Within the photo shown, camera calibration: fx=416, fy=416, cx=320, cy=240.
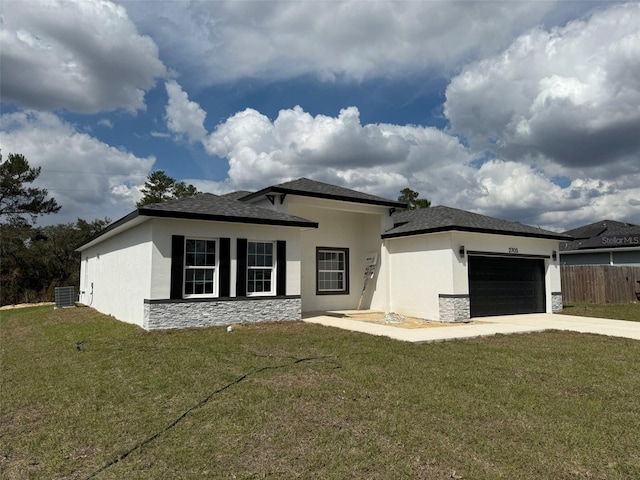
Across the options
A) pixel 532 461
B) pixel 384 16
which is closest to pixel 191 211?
pixel 384 16

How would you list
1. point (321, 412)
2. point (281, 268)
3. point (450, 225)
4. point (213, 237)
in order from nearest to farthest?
point (321, 412)
point (213, 237)
point (281, 268)
point (450, 225)

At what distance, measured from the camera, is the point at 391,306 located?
49.4ft

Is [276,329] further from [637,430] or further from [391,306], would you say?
[637,430]

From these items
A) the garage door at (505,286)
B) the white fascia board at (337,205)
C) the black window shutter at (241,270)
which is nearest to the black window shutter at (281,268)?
the black window shutter at (241,270)

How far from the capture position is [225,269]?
11.0 meters

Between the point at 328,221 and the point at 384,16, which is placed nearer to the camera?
the point at 384,16

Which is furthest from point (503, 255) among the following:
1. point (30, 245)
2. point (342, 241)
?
point (30, 245)

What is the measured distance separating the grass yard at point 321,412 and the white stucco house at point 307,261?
2722 millimetres

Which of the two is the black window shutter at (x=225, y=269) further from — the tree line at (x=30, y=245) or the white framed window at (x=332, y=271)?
the tree line at (x=30, y=245)

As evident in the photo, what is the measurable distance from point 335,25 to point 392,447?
9.71m

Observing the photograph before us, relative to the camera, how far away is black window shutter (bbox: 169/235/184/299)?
1023 cm

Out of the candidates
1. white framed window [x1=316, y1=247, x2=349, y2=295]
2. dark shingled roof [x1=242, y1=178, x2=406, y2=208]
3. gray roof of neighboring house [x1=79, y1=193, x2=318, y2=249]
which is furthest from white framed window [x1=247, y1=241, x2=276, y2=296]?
white framed window [x1=316, y1=247, x2=349, y2=295]

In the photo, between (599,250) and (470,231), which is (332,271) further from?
(599,250)

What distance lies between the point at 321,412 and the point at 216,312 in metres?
6.79
